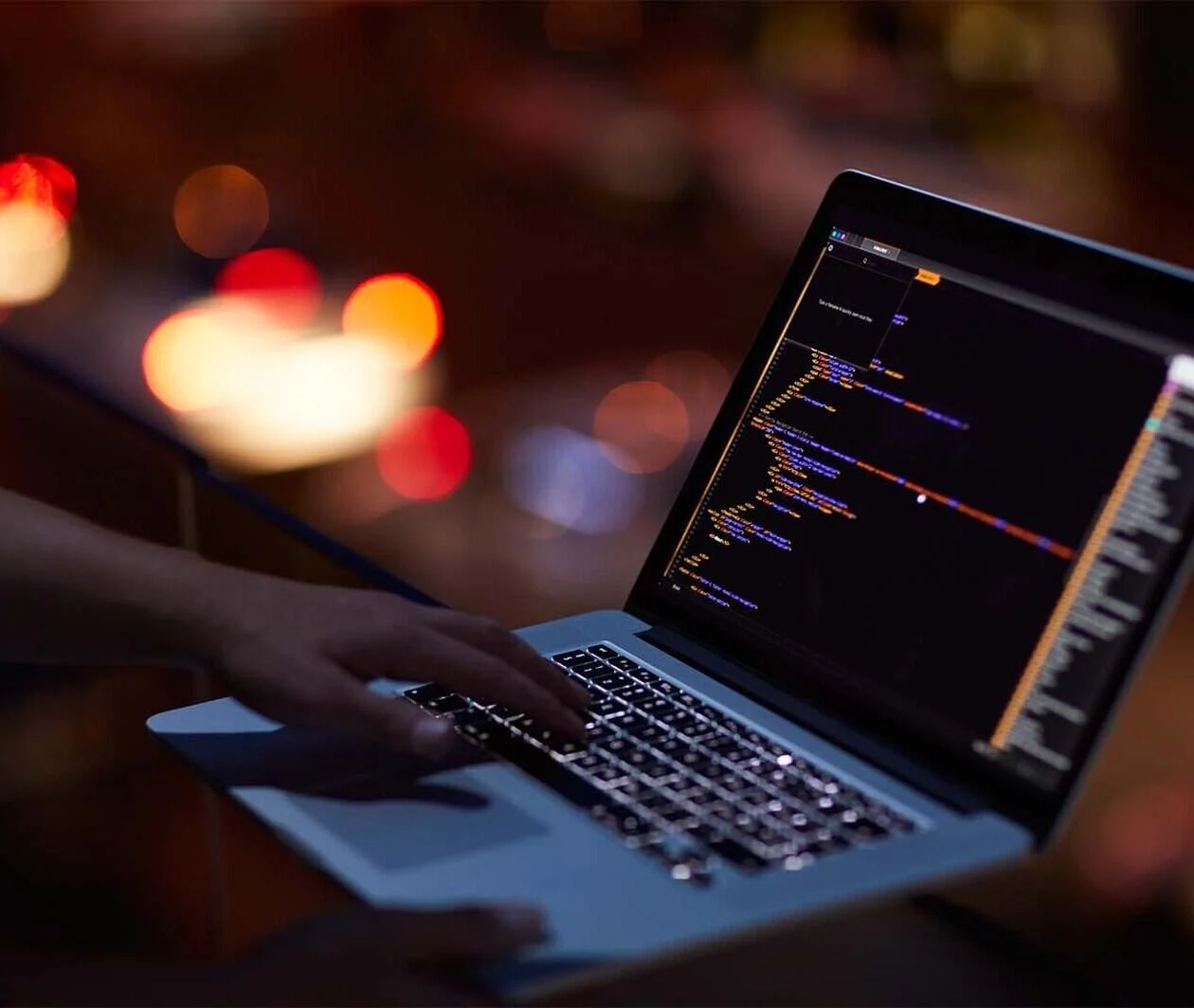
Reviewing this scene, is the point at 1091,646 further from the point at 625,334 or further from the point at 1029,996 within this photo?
the point at 625,334

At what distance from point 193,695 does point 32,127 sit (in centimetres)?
223

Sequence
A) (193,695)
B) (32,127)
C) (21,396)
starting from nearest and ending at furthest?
1. (193,695)
2. (21,396)
3. (32,127)

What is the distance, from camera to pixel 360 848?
0.86 metres

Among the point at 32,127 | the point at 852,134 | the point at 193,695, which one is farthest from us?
the point at 32,127

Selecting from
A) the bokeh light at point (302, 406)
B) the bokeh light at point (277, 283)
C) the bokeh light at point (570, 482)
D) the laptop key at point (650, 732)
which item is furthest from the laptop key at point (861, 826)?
the bokeh light at point (277, 283)

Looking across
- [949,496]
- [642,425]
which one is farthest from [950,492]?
[642,425]

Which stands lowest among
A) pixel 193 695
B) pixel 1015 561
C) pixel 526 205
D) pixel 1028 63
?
pixel 193 695

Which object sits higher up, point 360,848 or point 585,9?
point 585,9

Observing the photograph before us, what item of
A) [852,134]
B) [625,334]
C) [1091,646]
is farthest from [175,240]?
[1091,646]

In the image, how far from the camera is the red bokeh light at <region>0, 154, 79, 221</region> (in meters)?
2.77

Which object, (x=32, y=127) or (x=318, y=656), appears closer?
(x=318, y=656)

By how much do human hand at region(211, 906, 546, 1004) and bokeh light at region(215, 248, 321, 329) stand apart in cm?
182

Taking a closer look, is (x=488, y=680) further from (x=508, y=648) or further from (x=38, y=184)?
(x=38, y=184)

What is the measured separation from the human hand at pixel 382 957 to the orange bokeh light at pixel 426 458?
1.12 metres
